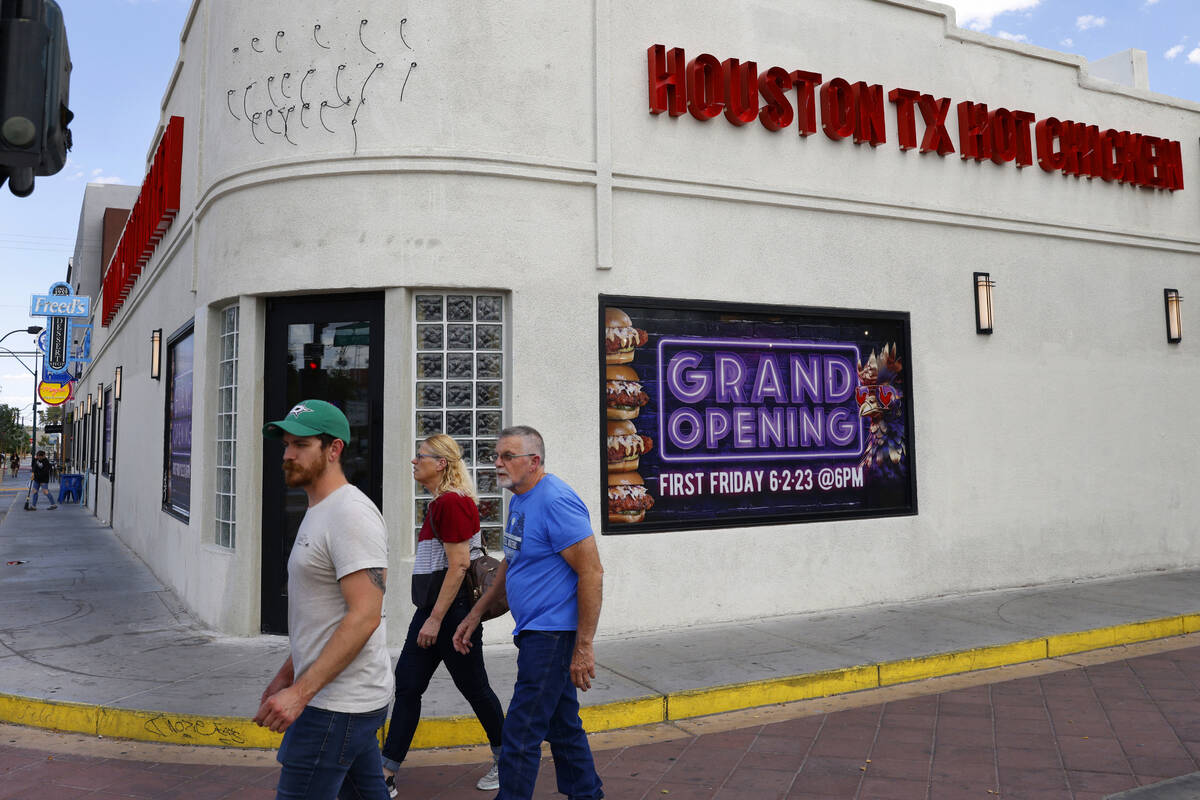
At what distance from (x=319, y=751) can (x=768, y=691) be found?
404 cm

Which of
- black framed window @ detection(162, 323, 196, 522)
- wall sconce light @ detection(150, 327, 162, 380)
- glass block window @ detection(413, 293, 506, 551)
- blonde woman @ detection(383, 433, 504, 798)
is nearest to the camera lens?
blonde woman @ detection(383, 433, 504, 798)

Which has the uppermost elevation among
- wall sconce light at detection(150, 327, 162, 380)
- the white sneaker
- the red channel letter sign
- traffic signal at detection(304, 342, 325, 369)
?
the red channel letter sign

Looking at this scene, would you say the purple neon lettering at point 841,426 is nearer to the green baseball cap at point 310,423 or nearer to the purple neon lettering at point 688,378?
the purple neon lettering at point 688,378

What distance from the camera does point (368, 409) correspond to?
7512 millimetres

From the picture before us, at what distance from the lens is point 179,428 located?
34.9 ft

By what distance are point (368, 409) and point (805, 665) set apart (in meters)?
4.08

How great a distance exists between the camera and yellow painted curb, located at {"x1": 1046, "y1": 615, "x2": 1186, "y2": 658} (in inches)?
287

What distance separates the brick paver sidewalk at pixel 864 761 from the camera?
4.49 m

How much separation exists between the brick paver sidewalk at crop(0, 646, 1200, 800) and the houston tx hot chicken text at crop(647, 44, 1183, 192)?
548 centimetres

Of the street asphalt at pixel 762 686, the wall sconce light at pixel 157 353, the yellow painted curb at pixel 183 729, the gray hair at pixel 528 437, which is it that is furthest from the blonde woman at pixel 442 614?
the wall sconce light at pixel 157 353

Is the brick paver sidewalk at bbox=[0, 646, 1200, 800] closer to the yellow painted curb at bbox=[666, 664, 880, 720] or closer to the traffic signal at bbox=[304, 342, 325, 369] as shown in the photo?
the yellow painted curb at bbox=[666, 664, 880, 720]

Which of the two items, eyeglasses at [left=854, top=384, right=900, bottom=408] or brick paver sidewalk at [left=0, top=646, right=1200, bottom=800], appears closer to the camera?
brick paver sidewalk at [left=0, top=646, right=1200, bottom=800]

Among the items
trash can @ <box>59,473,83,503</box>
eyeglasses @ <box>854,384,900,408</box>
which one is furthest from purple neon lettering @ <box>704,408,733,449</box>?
trash can @ <box>59,473,83,503</box>

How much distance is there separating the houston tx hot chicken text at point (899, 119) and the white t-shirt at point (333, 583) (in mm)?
6267
